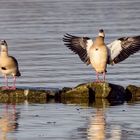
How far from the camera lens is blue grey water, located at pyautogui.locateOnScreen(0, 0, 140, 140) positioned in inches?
639

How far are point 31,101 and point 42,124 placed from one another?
12.1 feet

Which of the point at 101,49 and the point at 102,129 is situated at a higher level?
the point at 101,49

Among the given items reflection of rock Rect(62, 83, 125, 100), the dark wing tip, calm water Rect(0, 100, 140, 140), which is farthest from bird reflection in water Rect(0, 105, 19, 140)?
the dark wing tip

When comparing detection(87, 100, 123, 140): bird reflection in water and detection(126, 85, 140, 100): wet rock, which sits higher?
detection(126, 85, 140, 100): wet rock

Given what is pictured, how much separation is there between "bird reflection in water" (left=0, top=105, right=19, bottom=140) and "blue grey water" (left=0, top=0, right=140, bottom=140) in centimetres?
6

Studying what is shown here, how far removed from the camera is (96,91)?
20781 millimetres

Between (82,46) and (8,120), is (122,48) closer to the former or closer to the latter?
(82,46)

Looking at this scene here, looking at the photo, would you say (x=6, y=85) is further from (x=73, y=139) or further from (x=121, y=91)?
(x=73, y=139)

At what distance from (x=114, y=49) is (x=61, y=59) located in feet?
16.8

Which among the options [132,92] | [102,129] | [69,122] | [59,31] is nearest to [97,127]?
[102,129]

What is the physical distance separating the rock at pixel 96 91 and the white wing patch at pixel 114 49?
1.61 metres

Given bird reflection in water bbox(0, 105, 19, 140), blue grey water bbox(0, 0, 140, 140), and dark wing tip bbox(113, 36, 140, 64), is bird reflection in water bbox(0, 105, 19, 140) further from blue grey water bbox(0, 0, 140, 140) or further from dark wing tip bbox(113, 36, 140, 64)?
dark wing tip bbox(113, 36, 140, 64)

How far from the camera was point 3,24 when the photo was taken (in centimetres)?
3938

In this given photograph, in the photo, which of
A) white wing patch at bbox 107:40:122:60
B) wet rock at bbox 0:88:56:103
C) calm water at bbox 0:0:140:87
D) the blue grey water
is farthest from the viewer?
calm water at bbox 0:0:140:87
